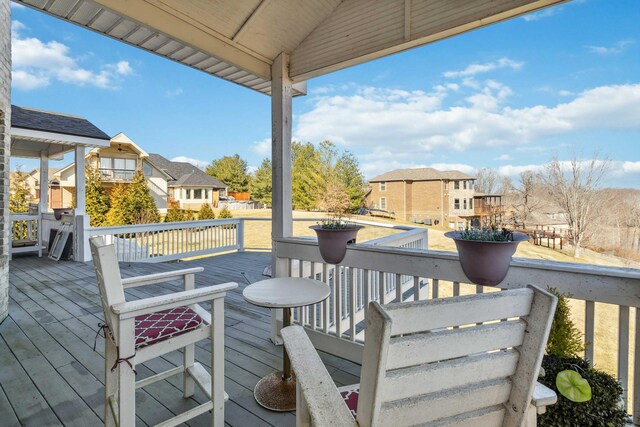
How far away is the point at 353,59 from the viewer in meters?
2.51

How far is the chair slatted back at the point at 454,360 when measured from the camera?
2.52 ft

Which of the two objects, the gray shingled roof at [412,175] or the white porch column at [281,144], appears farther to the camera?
the gray shingled roof at [412,175]

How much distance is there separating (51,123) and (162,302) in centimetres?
761

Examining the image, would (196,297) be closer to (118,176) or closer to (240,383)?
(240,383)

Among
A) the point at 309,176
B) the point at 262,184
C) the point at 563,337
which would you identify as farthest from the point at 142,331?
the point at 262,184

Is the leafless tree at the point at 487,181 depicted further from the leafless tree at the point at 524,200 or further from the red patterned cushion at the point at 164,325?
the red patterned cushion at the point at 164,325

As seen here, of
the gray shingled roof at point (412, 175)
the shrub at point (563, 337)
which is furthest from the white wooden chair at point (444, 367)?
the gray shingled roof at point (412, 175)

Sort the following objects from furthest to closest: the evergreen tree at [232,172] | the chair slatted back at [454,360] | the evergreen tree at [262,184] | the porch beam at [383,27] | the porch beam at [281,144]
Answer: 1. the evergreen tree at [232,172]
2. the evergreen tree at [262,184]
3. the porch beam at [281,144]
4. the porch beam at [383,27]
5. the chair slatted back at [454,360]

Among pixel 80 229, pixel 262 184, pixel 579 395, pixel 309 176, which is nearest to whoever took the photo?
pixel 579 395

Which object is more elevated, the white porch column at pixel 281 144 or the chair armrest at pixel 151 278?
the white porch column at pixel 281 144

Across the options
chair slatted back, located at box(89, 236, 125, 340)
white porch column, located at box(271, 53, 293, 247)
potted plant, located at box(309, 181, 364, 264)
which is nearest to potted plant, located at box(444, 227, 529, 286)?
potted plant, located at box(309, 181, 364, 264)

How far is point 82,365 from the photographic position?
96.2 inches

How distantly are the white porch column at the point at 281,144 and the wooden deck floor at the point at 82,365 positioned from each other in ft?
3.64

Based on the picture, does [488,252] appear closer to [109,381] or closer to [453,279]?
[453,279]
